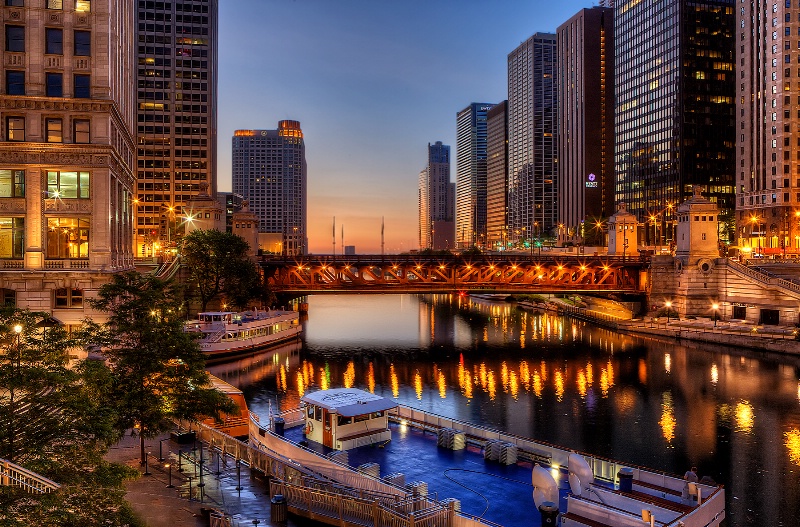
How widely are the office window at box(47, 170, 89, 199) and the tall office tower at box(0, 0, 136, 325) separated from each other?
2.9 inches

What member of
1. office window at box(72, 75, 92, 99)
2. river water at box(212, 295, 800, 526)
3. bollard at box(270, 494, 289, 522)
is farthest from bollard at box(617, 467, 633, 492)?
office window at box(72, 75, 92, 99)

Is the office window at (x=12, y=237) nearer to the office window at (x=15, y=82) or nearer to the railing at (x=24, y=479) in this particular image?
the office window at (x=15, y=82)

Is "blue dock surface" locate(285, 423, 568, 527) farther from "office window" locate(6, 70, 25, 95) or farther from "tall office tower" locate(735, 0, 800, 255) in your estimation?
"tall office tower" locate(735, 0, 800, 255)

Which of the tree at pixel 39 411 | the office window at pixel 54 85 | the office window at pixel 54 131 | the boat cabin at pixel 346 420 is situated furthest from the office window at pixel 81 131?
the tree at pixel 39 411

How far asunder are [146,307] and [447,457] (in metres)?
17.1

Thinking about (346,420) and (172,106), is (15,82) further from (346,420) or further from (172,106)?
(172,106)

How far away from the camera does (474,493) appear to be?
95.6 feet

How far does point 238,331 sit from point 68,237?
105ft

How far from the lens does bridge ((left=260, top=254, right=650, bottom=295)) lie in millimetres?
97688

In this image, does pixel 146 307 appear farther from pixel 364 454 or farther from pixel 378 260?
pixel 378 260

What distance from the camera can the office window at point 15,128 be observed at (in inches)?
2068

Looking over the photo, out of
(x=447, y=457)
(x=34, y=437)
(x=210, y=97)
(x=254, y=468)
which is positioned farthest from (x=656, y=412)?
(x=210, y=97)

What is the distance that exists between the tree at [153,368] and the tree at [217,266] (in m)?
54.4

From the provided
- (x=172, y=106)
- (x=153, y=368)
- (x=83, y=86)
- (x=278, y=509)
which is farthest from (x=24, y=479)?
(x=172, y=106)
